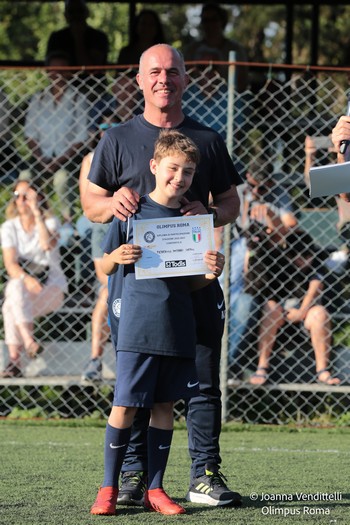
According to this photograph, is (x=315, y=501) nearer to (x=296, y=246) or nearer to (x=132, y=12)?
(x=296, y=246)

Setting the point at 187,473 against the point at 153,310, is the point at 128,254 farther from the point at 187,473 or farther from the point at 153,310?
the point at 187,473

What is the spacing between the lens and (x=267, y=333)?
7.90m

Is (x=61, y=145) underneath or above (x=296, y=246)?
above

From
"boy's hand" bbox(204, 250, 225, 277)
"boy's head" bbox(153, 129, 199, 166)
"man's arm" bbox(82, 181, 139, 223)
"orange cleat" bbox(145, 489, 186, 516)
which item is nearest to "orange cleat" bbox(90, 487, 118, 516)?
"orange cleat" bbox(145, 489, 186, 516)

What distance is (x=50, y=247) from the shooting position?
8.20 meters

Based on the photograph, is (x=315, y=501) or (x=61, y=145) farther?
(x=61, y=145)

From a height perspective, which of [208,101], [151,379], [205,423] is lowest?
[205,423]

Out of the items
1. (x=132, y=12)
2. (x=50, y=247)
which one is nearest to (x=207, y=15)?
(x=132, y=12)

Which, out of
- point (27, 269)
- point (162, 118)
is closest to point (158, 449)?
point (162, 118)

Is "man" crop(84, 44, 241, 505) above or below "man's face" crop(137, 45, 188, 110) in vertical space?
below

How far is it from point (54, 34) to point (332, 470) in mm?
6070

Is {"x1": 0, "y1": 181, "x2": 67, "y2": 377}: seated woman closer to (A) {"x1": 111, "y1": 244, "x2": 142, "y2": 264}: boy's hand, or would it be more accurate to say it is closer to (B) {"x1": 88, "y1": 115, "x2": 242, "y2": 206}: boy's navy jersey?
(B) {"x1": 88, "y1": 115, "x2": 242, "y2": 206}: boy's navy jersey

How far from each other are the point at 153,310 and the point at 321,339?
145 inches

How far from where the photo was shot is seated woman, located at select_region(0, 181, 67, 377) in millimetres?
8055
